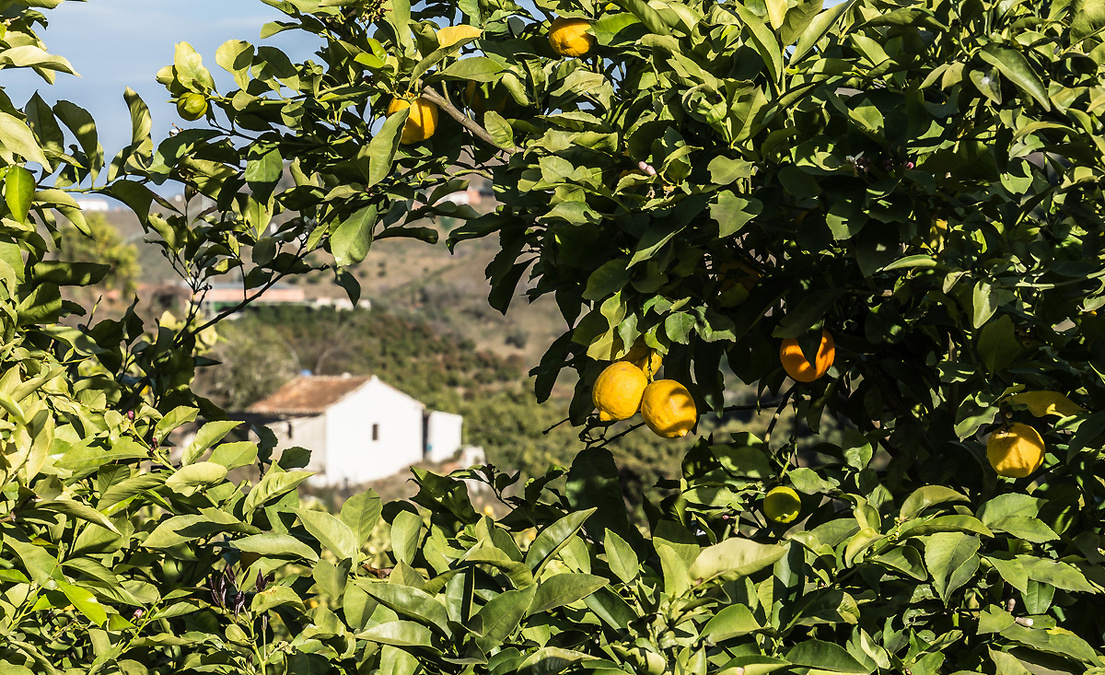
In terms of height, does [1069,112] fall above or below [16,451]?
above

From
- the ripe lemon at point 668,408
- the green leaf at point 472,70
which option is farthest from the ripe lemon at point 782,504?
the green leaf at point 472,70

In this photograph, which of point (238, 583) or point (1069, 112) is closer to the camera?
point (1069, 112)

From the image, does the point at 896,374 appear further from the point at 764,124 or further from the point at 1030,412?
the point at 764,124

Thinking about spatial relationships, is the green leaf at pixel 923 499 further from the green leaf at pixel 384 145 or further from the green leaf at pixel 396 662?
the green leaf at pixel 384 145

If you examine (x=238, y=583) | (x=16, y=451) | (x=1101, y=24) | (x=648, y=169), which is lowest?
(x=238, y=583)

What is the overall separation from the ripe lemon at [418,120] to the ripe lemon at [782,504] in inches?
24.0

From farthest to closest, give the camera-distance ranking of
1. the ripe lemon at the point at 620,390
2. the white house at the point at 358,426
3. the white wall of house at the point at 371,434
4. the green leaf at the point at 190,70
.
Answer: the white wall of house at the point at 371,434
the white house at the point at 358,426
the green leaf at the point at 190,70
the ripe lemon at the point at 620,390

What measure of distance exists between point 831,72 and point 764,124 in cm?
8

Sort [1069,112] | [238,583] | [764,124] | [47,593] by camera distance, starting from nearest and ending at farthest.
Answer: [1069,112], [764,124], [47,593], [238,583]

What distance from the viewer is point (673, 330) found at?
3.08ft

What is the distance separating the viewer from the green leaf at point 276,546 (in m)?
0.83

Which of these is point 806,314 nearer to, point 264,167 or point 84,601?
point 264,167

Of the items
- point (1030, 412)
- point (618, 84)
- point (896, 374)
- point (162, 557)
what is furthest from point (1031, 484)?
point (162, 557)

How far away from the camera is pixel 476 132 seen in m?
1.08
